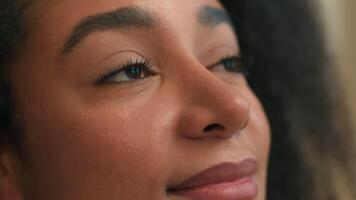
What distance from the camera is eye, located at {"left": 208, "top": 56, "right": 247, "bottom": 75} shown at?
0.87 m

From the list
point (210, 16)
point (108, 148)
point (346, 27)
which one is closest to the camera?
point (108, 148)

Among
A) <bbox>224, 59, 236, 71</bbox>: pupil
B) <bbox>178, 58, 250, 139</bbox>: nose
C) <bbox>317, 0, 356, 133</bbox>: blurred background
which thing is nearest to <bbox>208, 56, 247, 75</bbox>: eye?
<bbox>224, 59, 236, 71</bbox>: pupil

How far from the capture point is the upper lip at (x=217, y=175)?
2.34 ft

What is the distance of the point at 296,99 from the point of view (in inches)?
44.5

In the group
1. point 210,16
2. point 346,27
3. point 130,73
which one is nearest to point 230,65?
point 210,16

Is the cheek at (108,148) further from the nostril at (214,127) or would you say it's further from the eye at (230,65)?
the eye at (230,65)

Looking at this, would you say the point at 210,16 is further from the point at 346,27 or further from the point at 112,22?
the point at 346,27

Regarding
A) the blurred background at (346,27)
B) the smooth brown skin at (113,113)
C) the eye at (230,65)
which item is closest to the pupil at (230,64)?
the eye at (230,65)

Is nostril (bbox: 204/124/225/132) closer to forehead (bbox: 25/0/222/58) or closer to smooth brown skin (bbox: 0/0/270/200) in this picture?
smooth brown skin (bbox: 0/0/270/200)

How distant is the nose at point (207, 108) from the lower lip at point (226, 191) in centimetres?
7

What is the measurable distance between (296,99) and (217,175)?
1.53 feet

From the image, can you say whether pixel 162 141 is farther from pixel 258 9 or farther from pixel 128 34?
pixel 258 9

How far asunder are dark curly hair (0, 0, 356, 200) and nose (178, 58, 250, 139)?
1.23 feet

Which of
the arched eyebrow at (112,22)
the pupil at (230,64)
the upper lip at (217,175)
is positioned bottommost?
the upper lip at (217,175)
